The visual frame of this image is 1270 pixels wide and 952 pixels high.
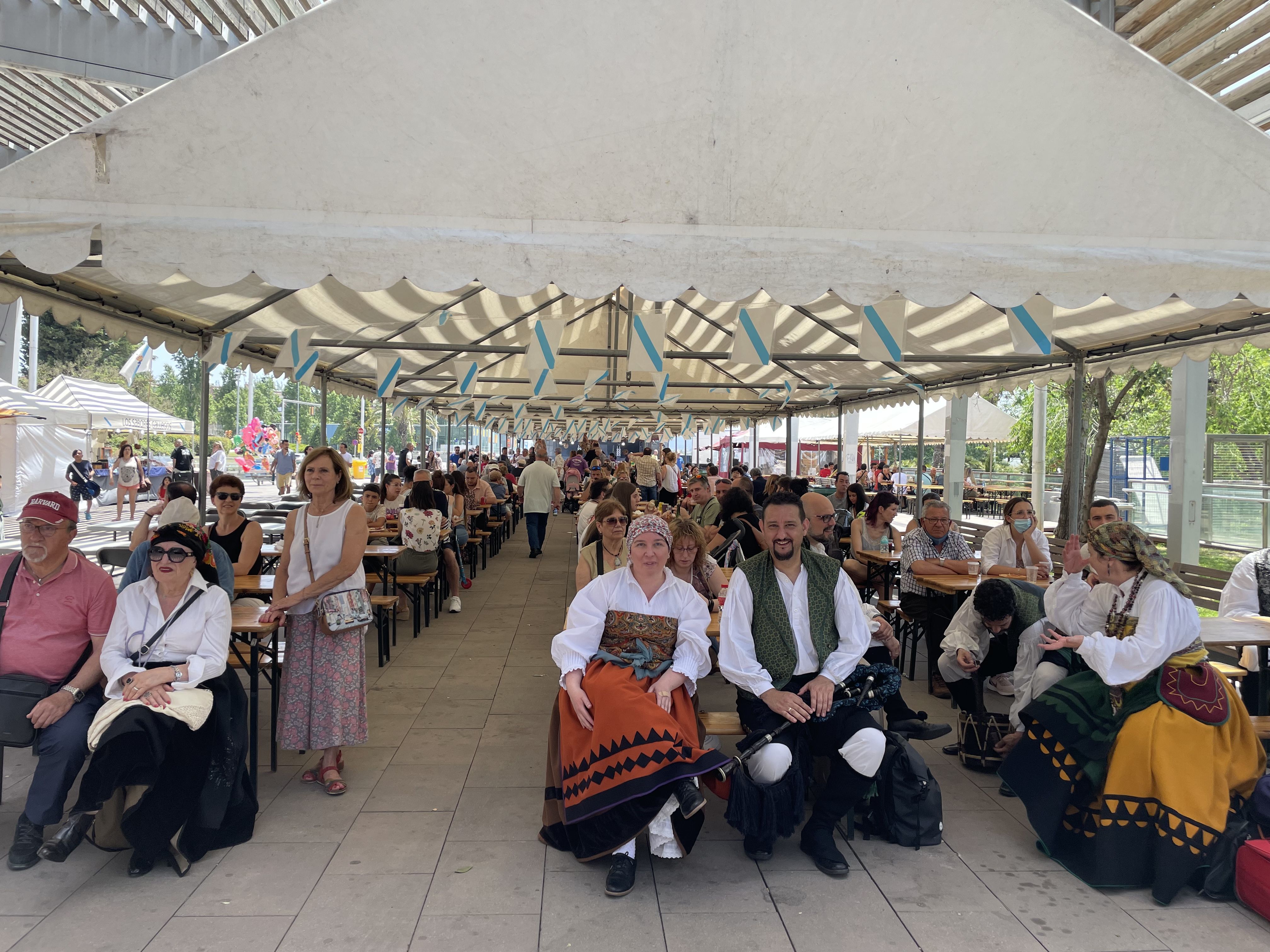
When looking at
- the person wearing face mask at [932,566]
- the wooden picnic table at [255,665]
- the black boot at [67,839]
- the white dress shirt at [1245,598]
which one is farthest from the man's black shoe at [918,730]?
the black boot at [67,839]

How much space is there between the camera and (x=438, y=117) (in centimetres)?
319

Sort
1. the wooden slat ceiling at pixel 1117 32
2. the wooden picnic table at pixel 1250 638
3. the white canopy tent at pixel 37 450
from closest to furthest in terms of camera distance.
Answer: the wooden picnic table at pixel 1250 638 → the wooden slat ceiling at pixel 1117 32 → the white canopy tent at pixel 37 450

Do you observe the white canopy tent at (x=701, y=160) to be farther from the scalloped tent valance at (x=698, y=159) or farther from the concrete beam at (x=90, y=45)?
the concrete beam at (x=90, y=45)

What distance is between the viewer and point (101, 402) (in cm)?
1803

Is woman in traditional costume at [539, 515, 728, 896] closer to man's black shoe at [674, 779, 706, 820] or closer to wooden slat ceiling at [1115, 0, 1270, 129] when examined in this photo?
man's black shoe at [674, 779, 706, 820]

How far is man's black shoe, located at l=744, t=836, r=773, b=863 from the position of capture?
3201 millimetres

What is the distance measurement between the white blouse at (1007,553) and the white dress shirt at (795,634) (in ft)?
9.52

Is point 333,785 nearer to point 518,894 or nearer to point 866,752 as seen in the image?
point 518,894

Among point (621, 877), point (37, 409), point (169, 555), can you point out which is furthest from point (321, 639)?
point (37, 409)

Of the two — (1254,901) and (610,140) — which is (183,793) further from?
(1254,901)

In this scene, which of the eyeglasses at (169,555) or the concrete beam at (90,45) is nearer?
the eyeglasses at (169,555)

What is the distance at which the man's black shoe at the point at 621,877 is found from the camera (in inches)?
115

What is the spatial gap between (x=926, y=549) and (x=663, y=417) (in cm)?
1635

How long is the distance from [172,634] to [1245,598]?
5.27m
